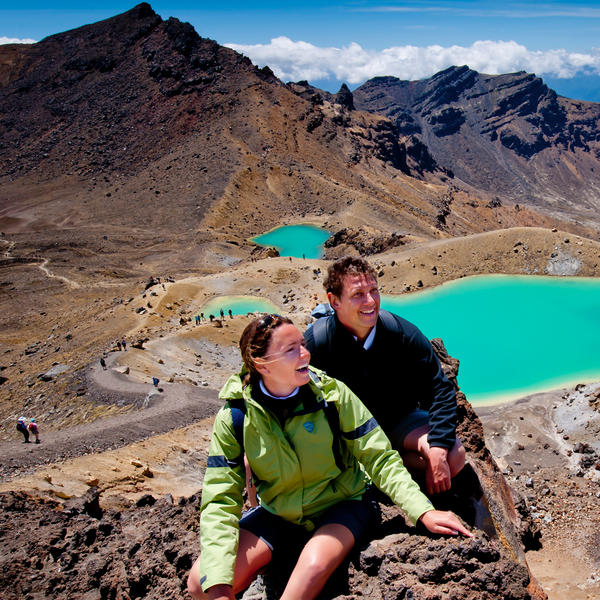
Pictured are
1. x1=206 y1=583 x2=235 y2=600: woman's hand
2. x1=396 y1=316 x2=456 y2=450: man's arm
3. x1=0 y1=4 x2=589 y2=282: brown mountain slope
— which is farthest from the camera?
x1=0 y1=4 x2=589 y2=282: brown mountain slope

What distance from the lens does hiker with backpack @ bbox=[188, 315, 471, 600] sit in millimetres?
4258

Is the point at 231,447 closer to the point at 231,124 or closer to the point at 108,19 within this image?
the point at 231,124

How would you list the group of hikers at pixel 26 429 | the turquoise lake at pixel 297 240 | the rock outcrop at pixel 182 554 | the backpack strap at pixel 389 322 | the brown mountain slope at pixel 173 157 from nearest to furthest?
the rock outcrop at pixel 182 554 → the backpack strap at pixel 389 322 → the group of hikers at pixel 26 429 → the turquoise lake at pixel 297 240 → the brown mountain slope at pixel 173 157

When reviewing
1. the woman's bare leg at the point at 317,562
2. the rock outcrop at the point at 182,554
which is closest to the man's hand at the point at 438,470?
the rock outcrop at the point at 182,554

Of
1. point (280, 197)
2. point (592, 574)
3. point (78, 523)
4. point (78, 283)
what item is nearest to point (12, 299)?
point (78, 283)

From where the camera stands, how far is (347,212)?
65.3m

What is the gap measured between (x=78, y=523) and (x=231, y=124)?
272 ft

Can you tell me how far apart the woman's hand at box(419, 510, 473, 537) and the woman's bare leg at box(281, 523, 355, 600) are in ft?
2.26

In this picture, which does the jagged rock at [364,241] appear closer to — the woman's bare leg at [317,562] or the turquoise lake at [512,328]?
the turquoise lake at [512,328]

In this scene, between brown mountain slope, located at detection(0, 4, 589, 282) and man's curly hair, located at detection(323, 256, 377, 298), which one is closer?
man's curly hair, located at detection(323, 256, 377, 298)

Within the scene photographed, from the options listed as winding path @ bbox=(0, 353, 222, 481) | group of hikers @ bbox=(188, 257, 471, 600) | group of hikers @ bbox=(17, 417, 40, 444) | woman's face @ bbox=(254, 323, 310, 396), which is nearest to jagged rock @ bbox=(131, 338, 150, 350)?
winding path @ bbox=(0, 353, 222, 481)

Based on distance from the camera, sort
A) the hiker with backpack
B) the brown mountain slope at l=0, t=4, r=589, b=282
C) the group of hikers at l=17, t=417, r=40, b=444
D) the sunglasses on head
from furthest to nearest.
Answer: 1. the brown mountain slope at l=0, t=4, r=589, b=282
2. the group of hikers at l=17, t=417, r=40, b=444
3. the sunglasses on head
4. the hiker with backpack

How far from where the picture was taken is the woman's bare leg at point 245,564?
4180mm

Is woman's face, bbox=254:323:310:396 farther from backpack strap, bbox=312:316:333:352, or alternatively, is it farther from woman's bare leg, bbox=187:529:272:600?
woman's bare leg, bbox=187:529:272:600
